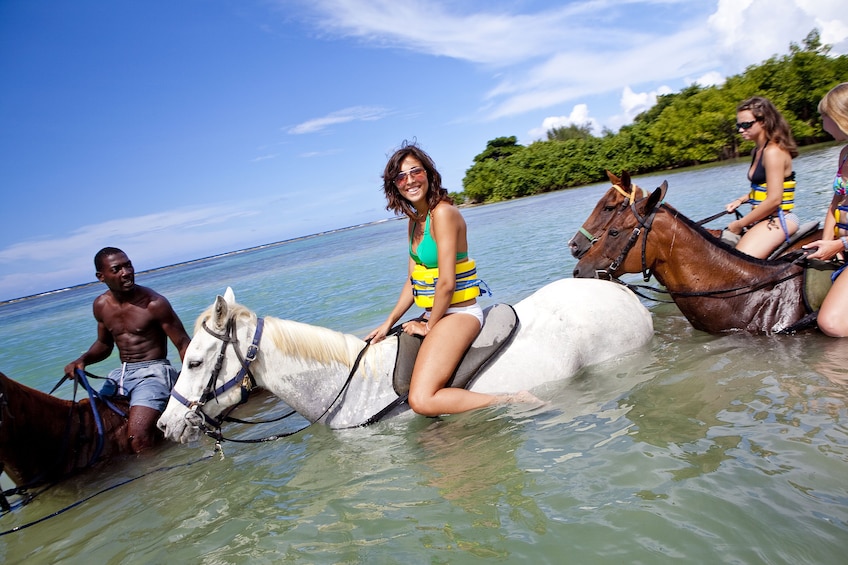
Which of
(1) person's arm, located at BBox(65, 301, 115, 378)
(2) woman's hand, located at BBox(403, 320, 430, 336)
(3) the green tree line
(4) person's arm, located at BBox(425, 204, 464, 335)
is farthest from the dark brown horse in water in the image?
(3) the green tree line

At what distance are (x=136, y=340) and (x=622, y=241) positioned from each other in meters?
4.75

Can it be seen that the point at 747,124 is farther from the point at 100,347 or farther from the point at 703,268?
the point at 100,347

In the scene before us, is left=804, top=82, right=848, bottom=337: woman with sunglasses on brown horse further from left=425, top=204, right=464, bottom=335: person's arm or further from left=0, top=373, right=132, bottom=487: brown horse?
left=0, top=373, right=132, bottom=487: brown horse

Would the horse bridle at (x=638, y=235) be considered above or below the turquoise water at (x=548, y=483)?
above

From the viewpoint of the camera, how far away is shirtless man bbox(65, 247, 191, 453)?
185 inches

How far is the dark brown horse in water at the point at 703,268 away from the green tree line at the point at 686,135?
1864cm

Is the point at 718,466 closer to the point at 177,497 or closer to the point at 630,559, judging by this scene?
the point at 630,559

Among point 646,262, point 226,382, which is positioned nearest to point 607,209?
point 646,262

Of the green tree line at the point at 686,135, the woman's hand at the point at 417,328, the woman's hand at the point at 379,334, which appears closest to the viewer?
the woman's hand at the point at 417,328

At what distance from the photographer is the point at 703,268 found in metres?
4.53

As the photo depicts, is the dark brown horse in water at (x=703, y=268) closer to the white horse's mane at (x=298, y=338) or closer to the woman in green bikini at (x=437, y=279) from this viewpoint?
the woman in green bikini at (x=437, y=279)

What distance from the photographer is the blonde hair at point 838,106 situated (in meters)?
3.59

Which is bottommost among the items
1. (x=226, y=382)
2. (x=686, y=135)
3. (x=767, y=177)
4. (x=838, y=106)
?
(x=226, y=382)

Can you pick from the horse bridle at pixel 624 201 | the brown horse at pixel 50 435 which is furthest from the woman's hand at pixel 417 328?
the brown horse at pixel 50 435
